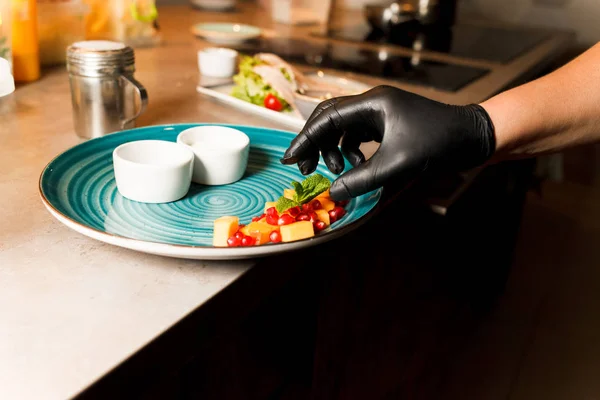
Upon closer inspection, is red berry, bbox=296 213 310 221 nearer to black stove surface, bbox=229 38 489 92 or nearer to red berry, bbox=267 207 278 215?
red berry, bbox=267 207 278 215

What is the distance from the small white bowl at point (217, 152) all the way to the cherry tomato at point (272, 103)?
27 cm

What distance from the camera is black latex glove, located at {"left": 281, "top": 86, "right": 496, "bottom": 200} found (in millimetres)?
778

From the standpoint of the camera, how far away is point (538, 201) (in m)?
3.03

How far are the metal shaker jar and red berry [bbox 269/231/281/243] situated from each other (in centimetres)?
45

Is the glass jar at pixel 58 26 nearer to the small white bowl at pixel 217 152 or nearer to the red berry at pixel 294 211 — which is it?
the small white bowl at pixel 217 152

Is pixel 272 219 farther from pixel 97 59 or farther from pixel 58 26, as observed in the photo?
pixel 58 26

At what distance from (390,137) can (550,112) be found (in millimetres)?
321

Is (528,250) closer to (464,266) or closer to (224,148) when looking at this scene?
(464,266)

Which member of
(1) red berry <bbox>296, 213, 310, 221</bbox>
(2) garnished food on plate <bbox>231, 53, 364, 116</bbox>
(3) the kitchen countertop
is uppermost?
(2) garnished food on plate <bbox>231, 53, 364, 116</bbox>

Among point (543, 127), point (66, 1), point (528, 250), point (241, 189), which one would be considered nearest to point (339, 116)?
point (241, 189)

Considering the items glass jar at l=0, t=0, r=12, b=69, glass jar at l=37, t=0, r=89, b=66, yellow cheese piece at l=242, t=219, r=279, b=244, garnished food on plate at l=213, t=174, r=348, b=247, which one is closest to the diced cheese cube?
garnished food on plate at l=213, t=174, r=348, b=247

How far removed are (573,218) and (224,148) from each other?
251cm

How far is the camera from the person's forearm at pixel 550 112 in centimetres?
91

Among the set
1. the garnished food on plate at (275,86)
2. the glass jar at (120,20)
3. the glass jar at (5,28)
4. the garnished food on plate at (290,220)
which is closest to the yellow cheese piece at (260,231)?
the garnished food on plate at (290,220)
